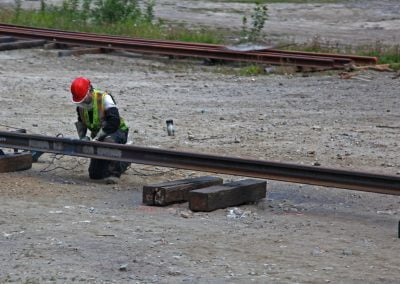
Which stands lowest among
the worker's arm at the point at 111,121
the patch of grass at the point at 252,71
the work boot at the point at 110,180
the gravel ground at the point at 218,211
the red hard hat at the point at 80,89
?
the work boot at the point at 110,180

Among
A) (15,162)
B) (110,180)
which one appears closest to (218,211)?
(110,180)

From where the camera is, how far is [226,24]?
104ft

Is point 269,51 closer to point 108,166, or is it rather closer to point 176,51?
point 176,51

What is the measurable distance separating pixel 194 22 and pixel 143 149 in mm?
20537

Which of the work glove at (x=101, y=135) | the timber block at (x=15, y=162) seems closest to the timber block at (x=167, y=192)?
the work glove at (x=101, y=135)

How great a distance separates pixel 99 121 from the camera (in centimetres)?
1218

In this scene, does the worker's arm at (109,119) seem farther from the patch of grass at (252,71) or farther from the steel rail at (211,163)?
the patch of grass at (252,71)

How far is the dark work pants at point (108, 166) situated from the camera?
Result: 12133mm

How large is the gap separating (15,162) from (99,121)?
3.49ft

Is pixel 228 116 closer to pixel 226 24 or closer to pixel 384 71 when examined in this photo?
pixel 384 71

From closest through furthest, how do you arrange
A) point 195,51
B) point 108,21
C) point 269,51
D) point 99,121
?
1. point 99,121
2. point 195,51
3. point 269,51
4. point 108,21

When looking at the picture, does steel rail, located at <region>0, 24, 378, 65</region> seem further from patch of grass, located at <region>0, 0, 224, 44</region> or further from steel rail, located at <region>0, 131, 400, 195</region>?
steel rail, located at <region>0, 131, 400, 195</region>

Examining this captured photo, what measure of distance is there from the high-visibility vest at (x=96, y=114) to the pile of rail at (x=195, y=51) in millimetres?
9005

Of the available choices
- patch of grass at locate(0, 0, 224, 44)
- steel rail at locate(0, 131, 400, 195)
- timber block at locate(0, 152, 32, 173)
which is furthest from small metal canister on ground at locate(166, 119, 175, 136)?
A: patch of grass at locate(0, 0, 224, 44)
